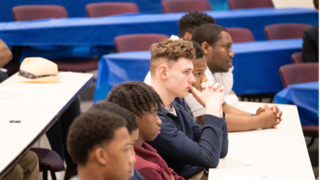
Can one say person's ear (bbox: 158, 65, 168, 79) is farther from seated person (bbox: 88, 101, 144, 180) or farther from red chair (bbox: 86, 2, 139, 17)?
red chair (bbox: 86, 2, 139, 17)

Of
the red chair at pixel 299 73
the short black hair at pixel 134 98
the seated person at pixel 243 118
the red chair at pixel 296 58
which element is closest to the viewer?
the short black hair at pixel 134 98

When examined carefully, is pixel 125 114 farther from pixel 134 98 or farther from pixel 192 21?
pixel 192 21

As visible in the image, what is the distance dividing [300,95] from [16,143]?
6.78 ft

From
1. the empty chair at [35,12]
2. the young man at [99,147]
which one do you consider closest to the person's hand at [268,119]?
the young man at [99,147]

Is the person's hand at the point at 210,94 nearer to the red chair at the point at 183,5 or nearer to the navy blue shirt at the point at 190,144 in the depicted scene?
→ the navy blue shirt at the point at 190,144

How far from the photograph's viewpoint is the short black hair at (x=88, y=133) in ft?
3.15

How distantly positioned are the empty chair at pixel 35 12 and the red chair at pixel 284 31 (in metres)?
2.57

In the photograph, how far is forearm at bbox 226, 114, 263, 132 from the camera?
216 centimetres

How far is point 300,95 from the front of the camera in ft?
9.27

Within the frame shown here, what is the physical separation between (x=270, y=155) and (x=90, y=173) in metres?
1.18

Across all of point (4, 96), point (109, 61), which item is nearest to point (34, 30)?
point (109, 61)

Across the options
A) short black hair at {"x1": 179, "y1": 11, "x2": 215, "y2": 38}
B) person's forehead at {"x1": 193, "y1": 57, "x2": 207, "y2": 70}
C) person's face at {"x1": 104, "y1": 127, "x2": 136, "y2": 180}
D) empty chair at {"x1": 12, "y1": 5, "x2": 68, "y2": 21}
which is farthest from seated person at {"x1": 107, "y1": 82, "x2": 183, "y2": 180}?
empty chair at {"x1": 12, "y1": 5, "x2": 68, "y2": 21}

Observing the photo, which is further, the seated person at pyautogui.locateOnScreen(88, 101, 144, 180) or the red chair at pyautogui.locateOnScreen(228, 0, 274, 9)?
the red chair at pyautogui.locateOnScreen(228, 0, 274, 9)

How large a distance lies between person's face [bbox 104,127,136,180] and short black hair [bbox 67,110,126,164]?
18 mm
